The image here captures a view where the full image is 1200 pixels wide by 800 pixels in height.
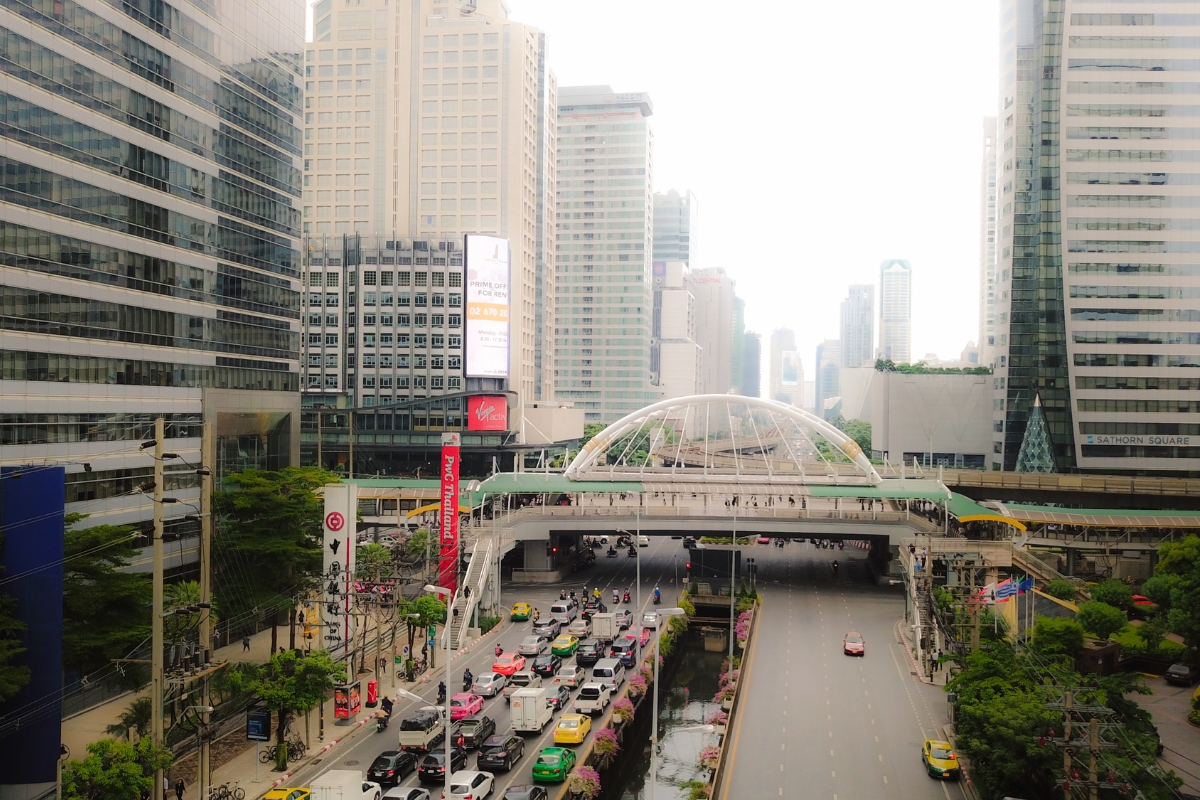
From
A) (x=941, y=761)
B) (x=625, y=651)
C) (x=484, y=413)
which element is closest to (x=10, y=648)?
(x=625, y=651)

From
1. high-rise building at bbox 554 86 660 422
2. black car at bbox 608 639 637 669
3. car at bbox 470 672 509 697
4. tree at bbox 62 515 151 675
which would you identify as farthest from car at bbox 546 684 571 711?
high-rise building at bbox 554 86 660 422

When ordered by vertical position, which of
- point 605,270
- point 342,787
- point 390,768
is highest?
point 605,270

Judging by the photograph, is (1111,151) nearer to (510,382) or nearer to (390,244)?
(510,382)

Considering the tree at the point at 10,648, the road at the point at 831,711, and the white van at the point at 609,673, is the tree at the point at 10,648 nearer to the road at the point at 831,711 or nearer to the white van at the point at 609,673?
the road at the point at 831,711

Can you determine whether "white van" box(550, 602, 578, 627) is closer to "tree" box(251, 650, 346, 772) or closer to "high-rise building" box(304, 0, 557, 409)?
"tree" box(251, 650, 346, 772)

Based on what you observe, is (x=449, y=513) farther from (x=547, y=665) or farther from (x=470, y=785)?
(x=470, y=785)

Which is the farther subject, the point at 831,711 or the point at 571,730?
the point at 831,711

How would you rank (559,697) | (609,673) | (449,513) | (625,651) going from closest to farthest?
(559,697) → (609,673) → (625,651) → (449,513)
